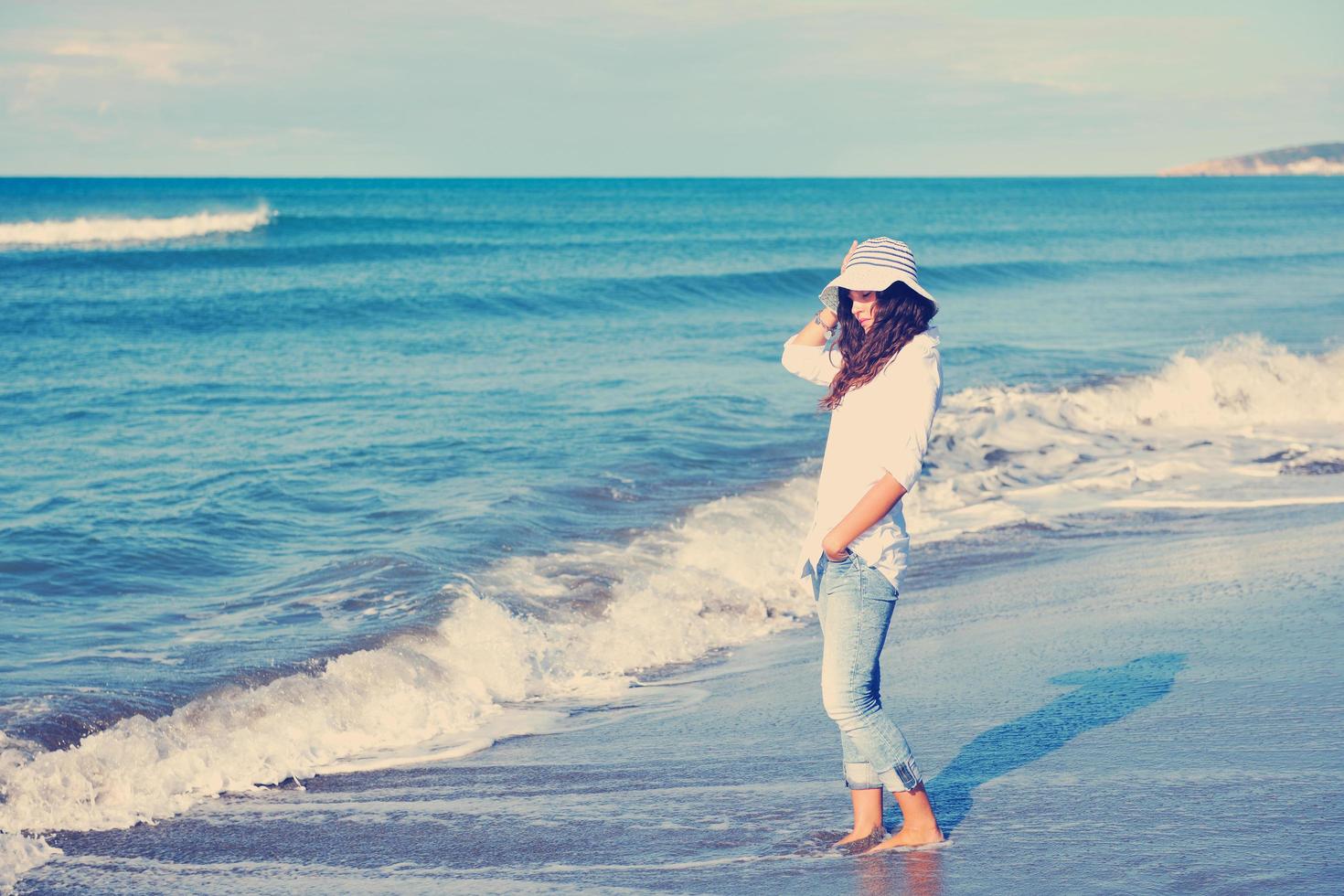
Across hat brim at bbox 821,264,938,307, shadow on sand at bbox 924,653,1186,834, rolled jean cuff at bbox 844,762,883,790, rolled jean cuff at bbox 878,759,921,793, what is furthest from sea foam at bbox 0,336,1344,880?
hat brim at bbox 821,264,938,307

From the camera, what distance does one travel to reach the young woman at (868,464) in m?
3.50

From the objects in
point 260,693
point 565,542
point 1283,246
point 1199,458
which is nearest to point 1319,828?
point 260,693

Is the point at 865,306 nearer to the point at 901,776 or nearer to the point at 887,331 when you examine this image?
the point at 887,331

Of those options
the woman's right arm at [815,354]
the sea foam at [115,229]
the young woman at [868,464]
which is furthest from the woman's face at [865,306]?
the sea foam at [115,229]

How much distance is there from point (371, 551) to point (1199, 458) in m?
7.91

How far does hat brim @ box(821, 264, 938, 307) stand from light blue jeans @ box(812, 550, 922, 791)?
31.7 inches

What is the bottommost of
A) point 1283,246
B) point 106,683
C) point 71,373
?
point 106,683

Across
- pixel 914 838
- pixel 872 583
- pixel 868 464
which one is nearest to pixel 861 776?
pixel 914 838

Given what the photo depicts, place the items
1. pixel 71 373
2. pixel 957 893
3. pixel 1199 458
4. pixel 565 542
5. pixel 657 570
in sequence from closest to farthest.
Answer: pixel 957 893 → pixel 657 570 → pixel 565 542 → pixel 1199 458 → pixel 71 373

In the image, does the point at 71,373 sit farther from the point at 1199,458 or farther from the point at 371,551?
the point at 1199,458

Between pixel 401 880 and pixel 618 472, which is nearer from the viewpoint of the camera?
pixel 401 880

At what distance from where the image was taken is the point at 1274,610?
20.3 feet

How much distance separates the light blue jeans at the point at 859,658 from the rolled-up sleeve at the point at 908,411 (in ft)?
1.05

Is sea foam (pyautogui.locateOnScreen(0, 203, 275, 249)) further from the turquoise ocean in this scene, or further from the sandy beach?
the sandy beach
